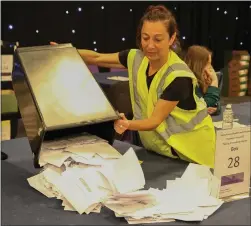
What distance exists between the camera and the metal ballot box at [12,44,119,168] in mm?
1646

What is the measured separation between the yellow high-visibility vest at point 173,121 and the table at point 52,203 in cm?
7

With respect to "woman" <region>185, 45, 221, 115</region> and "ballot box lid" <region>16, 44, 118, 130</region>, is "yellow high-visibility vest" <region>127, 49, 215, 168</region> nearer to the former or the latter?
"ballot box lid" <region>16, 44, 118, 130</region>

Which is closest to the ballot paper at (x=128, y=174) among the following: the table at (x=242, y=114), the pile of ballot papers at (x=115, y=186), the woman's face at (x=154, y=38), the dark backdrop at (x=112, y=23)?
the pile of ballot papers at (x=115, y=186)

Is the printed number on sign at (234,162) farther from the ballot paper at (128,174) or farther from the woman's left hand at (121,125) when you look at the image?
the woman's left hand at (121,125)

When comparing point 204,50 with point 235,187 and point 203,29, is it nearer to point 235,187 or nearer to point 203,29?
point 235,187

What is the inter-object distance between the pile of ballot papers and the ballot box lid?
130 millimetres

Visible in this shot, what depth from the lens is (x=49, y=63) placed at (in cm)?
182

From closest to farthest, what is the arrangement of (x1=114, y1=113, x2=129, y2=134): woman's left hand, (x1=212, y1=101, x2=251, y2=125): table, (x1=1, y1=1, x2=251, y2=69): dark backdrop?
(x1=114, y1=113, x2=129, y2=134): woman's left hand < (x1=212, y1=101, x2=251, y2=125): table < (x1=1, y1=1, x2=251, y2=69): dark backdrop

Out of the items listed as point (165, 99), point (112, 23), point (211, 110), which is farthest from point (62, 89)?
point (112, 23)

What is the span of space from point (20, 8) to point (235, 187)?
4799 mm

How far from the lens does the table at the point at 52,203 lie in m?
1.39

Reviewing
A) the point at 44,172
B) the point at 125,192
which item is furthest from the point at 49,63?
the point at 125,192

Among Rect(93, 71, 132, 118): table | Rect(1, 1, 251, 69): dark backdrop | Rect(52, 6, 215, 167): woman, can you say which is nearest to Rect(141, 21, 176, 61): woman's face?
Rect(52, 6, 215, 167): woman

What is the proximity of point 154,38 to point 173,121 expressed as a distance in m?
0.36
